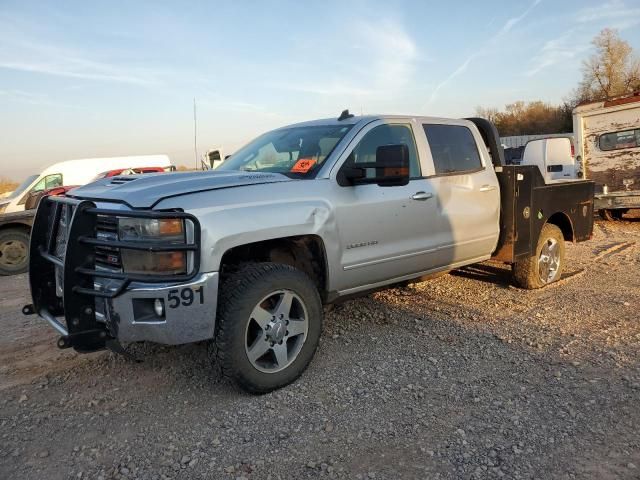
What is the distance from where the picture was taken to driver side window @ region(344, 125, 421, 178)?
443cm

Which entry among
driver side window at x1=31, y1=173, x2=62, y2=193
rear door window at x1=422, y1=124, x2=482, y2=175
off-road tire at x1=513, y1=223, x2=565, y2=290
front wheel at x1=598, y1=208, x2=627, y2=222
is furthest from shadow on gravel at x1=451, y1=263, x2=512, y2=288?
driver side window at x1=31, y1=173, x2=62, y2=193

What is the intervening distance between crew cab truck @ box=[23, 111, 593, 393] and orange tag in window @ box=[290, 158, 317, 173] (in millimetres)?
20

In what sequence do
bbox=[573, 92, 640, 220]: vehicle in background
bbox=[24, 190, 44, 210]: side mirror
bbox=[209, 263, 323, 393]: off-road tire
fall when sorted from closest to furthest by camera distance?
bbox=[209, 263, 323, 393]: off-road tire → bbox=[573, 92, 640, 220]: vehicle in background → bbox=[24, 190, 44, 210]: side mirror

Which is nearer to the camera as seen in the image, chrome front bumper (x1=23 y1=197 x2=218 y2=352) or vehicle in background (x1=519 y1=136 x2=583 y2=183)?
chrome front bumper (x1=23 y1=197 x2=218 y2=352)

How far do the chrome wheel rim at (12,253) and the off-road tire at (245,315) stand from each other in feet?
24.5

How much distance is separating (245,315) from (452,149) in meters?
2.84

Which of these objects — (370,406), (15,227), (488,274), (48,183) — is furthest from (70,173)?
(370,406)

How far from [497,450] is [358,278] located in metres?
1.74

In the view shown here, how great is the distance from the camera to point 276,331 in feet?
12.2

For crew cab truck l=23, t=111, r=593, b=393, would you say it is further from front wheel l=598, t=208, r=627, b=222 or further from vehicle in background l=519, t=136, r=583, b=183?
vehicle in background l=519, t=136, r=583, b=183

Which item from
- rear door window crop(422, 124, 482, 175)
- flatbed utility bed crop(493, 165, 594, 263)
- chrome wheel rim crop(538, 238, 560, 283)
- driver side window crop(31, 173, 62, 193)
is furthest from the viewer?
driver side window crop(31, 173, 62, 193)

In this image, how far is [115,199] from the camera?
348 centimetres

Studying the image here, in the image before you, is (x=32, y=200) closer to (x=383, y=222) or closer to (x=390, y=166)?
(x=383, y=222)

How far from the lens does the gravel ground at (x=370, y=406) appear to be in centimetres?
292
